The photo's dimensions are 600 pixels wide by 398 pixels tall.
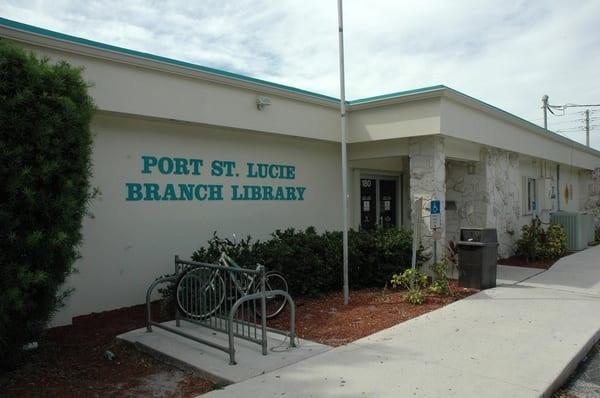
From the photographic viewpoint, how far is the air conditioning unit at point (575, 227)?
14859 mm

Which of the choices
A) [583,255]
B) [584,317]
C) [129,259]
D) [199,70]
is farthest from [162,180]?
[583,255]

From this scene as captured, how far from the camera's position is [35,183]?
4262mm

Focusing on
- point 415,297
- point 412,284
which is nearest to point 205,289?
point 415,297

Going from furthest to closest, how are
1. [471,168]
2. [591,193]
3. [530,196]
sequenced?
[591,193] < [530,196] < [471,168]

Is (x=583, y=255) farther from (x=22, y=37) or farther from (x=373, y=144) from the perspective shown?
(x=22, y=37)

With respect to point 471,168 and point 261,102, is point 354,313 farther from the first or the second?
point 471,168

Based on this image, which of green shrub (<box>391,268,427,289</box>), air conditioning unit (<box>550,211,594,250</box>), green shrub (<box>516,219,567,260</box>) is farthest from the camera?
air conditioning unit (<box>550,211,594,250</box>)

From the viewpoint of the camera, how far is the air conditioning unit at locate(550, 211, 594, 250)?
48.8 feet

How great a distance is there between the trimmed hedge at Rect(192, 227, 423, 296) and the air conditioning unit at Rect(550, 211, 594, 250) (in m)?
8.41

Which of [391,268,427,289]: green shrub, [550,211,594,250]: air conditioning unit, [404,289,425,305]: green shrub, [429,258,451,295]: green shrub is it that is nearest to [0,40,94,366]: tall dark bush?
[404,289,425,305]: green shrub

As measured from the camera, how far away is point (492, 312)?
700 centimetres

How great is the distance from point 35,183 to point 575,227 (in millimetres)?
15198

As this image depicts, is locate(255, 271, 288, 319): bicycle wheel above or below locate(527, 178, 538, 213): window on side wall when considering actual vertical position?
below

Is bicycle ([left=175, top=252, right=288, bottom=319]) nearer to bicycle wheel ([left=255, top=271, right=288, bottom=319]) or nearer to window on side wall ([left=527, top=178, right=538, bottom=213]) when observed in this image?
bicycle wheel ([left=255, top=271, right=288, bottom=319])
